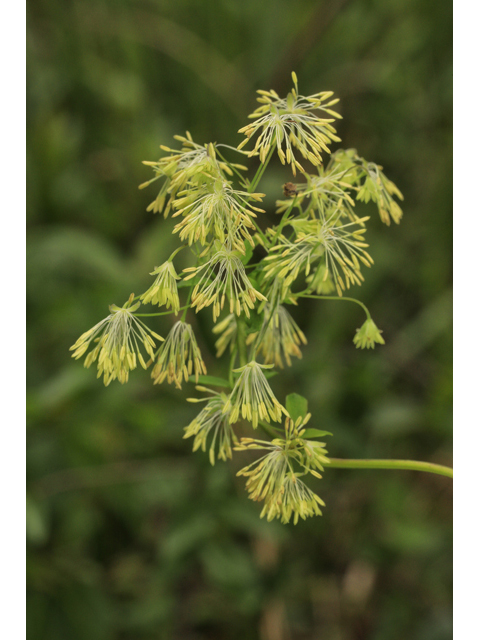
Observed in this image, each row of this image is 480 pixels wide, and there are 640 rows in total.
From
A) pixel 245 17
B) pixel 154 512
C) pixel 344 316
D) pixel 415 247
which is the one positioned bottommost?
pixel 154 512

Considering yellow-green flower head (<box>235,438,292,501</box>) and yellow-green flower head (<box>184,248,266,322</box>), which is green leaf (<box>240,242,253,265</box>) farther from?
yellow-green flower head (<box>235,438,292,501</box>)

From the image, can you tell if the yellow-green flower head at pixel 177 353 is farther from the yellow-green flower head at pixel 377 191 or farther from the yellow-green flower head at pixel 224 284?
the yellow-green flower head at pixel 377 191

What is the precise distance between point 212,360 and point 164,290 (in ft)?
3.53

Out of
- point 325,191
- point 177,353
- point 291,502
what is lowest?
point 291,502

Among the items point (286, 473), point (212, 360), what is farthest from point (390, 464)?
point (212, 360)

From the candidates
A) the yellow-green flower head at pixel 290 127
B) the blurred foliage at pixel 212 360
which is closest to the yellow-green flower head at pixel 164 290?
the yellow-green flower head at pixel 290 127

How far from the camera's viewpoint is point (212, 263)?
0.39 meters

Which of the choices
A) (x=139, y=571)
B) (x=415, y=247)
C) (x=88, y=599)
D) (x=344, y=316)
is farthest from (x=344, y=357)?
(x=88, y=599)

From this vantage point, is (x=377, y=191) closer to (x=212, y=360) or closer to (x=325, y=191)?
(x=325, y=191)

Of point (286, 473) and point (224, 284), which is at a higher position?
point (224, 284)

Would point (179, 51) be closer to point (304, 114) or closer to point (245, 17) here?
point (245, 17)

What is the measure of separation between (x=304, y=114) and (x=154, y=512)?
4.13 feet

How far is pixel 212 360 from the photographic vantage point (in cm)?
145

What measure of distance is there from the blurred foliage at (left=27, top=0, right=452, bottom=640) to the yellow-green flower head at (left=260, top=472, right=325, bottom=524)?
0.82m
